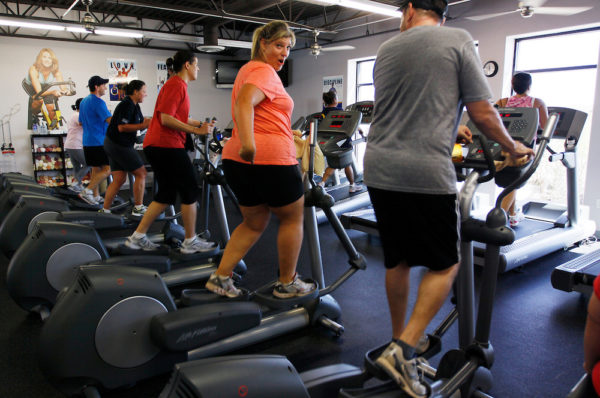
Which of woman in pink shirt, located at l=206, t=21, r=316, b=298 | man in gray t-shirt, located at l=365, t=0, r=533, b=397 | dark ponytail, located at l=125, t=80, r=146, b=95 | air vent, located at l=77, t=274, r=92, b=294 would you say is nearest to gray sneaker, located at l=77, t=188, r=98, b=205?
dark ponytail, located at l=125, t=80, r=146, b=95

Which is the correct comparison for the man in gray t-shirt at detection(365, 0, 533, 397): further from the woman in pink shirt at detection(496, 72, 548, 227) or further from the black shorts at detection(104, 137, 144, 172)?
the black shorts at detection(104, 137, 144, 172)

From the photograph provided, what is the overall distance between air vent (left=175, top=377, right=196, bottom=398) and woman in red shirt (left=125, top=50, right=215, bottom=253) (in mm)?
2022

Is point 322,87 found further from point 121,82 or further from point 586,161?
point 586,161

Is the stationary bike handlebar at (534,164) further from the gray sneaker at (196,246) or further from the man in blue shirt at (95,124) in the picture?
the man in blue shirt at (95,124)

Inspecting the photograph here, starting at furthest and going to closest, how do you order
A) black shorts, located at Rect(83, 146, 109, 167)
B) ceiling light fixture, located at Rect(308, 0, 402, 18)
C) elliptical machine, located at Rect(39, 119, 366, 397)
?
black shorts, located at Rect(83, 146, 109, 167) < ceiling light fixture, located at Rect(308, 0, 402, 18) < elliptical machine, located at Rect(39, 119, 366, 397)

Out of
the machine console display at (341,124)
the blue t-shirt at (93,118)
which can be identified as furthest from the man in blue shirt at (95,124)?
the machine console display at (341,124)

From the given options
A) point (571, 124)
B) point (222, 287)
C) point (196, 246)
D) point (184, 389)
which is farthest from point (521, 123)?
point (196, 246)

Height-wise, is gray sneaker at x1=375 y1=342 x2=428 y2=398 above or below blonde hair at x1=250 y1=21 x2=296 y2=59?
below

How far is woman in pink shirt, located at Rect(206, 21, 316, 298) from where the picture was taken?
189 cm

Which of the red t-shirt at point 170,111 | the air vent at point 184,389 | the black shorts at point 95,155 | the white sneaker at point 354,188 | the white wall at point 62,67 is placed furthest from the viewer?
the white wall at point 62,67

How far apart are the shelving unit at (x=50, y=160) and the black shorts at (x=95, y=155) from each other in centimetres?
299

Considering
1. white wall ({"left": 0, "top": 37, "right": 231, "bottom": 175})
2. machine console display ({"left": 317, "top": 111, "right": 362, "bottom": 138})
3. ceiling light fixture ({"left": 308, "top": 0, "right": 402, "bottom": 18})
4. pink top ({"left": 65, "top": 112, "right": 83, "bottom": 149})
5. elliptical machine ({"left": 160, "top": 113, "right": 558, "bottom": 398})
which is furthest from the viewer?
white wall ({"left": 0, "top": 37, "right": 231, "bottom": 175})

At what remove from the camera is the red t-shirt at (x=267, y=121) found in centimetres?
194

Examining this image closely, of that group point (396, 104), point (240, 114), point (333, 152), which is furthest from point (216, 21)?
point (396, 104)
